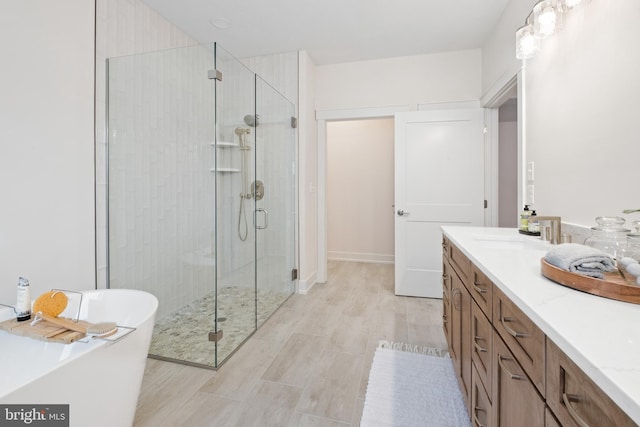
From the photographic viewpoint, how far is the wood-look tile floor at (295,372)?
1.56 meters

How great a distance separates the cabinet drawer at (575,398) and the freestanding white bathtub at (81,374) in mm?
1333

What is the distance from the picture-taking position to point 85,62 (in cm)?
191

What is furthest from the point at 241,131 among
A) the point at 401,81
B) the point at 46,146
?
the point at 401,81

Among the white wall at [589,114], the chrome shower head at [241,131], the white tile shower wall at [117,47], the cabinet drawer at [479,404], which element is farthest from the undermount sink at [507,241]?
the white tile shower wall at [117,47]

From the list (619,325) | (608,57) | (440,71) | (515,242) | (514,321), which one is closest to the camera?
(619,325)

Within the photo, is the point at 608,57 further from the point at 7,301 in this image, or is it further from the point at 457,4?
the point at 7,301

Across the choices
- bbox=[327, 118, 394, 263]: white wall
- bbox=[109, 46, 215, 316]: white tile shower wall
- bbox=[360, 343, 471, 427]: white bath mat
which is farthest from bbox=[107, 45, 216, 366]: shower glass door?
bbox=[327, 118, 394, 263]: white wall

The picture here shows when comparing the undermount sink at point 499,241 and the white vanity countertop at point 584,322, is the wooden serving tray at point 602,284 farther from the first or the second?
the undermount sink at point 499,241

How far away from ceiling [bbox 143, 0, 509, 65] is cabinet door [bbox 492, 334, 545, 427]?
261 cm

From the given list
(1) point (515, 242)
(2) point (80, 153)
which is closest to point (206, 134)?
(2) point (80, 153)

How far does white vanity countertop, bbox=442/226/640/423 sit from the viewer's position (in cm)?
47

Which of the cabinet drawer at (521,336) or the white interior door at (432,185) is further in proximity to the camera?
the white interior door at (432,185)

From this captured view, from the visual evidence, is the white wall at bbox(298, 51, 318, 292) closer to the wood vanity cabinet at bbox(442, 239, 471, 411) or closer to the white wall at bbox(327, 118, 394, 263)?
the white wall at bbox(327, 118, 394, 263)

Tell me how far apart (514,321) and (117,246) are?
2.39 metres
